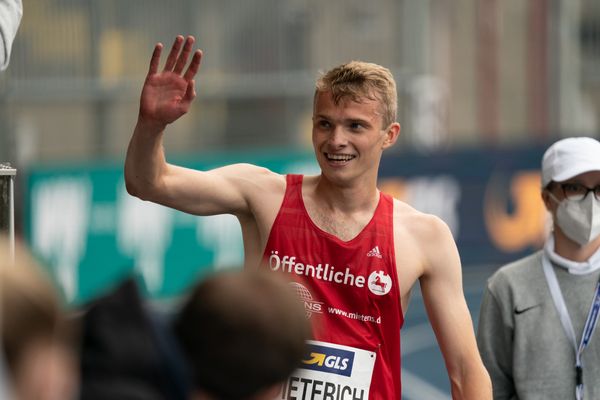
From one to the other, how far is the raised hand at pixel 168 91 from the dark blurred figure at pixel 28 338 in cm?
233

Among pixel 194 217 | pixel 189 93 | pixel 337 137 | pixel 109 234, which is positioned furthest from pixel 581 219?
pixel 194 217

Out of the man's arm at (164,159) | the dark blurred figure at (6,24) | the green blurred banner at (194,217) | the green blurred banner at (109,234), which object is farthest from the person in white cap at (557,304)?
the green blurred banner at (109,234)

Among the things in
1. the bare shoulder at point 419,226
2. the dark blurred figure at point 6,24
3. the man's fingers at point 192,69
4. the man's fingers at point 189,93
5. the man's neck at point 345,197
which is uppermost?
the dark blurred figure at point 6,24

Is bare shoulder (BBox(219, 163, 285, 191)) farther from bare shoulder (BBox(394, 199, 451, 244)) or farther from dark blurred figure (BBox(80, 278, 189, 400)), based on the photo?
dark blurred figure (BBox(80, 278, 189, 400))

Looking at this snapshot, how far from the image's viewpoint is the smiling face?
455 centimetres

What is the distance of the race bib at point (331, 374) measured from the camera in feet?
14.3

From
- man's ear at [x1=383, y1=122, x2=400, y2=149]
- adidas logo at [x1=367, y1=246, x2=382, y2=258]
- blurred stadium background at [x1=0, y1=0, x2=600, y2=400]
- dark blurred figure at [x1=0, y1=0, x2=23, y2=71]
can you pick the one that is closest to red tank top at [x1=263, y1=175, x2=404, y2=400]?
adidas logo at [x1=367, y1=246, x2=382, y2=258]

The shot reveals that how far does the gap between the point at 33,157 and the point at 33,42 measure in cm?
136

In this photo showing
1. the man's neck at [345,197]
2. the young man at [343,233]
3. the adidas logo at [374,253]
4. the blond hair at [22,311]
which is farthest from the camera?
the man's neck at [345,197]

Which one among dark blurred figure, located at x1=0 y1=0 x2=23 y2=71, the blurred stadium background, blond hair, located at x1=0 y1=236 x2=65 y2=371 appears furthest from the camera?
the blurred stadium background

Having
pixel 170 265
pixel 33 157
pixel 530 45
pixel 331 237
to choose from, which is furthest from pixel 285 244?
pixel 530 45

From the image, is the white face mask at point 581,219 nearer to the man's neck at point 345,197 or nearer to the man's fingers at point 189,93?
the man's neck at point 345,197

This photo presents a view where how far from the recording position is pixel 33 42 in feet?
46.9

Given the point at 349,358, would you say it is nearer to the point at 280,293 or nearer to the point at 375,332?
the point at 375,332
